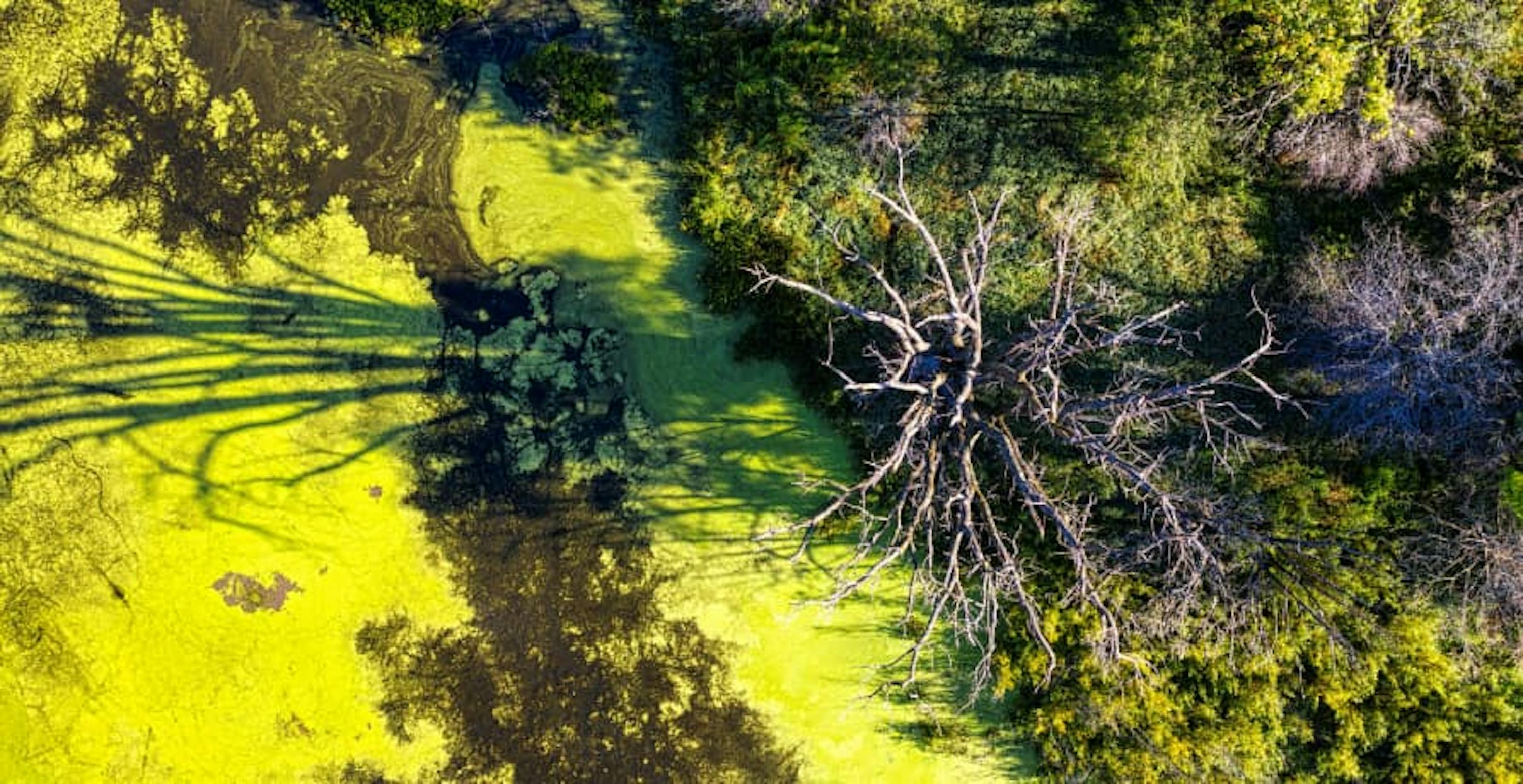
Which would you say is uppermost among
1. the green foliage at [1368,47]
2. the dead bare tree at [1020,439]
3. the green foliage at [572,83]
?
the green foliage at [1368,47]

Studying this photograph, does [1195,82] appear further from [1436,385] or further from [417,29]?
[417,29]

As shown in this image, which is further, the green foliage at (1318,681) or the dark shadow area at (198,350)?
the dark shadow area at (198,350)

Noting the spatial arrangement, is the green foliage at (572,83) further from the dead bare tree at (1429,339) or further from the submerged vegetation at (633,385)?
the dead bare tree at (1429,339)

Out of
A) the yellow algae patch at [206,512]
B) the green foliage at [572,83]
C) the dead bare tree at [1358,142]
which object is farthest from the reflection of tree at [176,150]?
the dead bare tree at [1358,142]

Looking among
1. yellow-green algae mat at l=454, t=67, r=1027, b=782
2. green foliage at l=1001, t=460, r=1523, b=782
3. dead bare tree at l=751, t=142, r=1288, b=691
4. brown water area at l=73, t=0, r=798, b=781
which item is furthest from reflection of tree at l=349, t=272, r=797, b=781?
green foliage at l=1001, t=460, r=1523, b=782

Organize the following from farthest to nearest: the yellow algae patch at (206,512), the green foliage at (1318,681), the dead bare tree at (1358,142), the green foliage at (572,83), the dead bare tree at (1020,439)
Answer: the green foliage at (572,83) → the yellow algae patch at (206,512) → the green foliage at (1318,681) → the dead bare tree at (1358,142) → the dead bare tree at (1020,439)

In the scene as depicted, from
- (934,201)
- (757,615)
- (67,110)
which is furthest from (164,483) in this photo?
(934,201)

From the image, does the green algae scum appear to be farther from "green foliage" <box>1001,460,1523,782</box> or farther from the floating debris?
"green foliage" <box>1001,460,1523,782</box>
